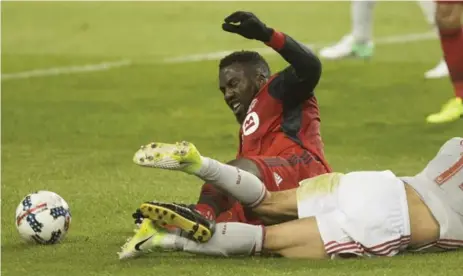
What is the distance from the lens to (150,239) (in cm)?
541

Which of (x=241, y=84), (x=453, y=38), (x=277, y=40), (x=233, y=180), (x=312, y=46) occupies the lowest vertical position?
(x=312, y=46)

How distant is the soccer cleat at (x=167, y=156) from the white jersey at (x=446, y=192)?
1005 mm

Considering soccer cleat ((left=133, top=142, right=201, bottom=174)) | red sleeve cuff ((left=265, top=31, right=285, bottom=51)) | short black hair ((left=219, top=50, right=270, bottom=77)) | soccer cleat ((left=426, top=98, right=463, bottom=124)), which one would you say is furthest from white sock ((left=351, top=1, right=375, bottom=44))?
soccer cleat ((left=133, top=142, right=201, bottom=174))

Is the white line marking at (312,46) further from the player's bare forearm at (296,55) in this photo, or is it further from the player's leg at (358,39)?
the player's bare forearm at (296,55)

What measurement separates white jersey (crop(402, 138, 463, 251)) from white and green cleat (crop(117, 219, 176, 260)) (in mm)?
1118

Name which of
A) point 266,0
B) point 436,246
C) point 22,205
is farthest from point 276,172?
point 266,0

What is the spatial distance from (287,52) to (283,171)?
57 cm

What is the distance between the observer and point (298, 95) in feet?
20.2

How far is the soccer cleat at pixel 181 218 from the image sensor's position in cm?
529

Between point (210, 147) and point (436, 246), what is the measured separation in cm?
398

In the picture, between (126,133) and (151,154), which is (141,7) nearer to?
(126,133)

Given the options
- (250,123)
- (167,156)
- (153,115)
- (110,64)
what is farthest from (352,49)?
(167,156)

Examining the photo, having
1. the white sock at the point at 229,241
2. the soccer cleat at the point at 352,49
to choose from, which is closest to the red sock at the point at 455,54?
the white sock at the point at 229,241

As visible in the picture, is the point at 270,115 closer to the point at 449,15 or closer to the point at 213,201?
the point at 213,201
